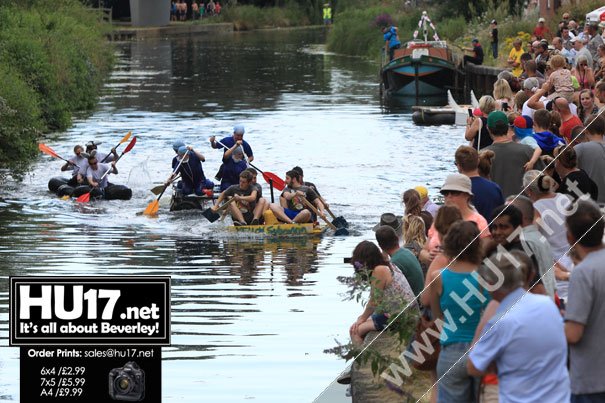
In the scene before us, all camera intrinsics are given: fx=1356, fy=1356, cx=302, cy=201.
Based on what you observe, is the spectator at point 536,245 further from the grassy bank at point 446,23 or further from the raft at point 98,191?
the grassy bank at point 446,23

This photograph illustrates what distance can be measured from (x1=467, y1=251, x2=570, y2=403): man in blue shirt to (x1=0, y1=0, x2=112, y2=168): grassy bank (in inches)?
828

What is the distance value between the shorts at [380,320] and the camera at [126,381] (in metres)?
1.63

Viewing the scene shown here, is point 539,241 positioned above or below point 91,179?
above

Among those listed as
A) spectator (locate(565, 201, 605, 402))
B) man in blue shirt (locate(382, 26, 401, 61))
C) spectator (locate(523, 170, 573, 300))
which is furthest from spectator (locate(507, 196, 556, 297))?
man in blue shirt (locate(382, 26, 401, 61))

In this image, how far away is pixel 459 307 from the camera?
6.90 m

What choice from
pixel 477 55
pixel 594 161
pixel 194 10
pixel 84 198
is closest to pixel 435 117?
pixel 477 55

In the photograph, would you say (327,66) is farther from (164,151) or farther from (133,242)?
(133,242)

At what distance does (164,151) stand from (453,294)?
26028 millimetres

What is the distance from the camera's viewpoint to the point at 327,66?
193 ft

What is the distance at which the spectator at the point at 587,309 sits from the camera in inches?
243

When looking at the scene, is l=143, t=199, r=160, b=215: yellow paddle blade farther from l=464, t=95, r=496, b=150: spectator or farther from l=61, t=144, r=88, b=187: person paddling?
l=464, t=95, r=496, b=150: spectator

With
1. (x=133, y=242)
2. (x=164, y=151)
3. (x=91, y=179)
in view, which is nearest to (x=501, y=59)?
(x=164, y=151)

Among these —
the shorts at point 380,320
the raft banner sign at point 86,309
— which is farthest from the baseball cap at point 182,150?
the raft banner sign at point 86,309

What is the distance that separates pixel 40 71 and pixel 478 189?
84.2ft
